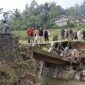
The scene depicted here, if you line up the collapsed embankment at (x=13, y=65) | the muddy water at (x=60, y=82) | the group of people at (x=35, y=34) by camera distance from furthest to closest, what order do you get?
the muddy water at (x=60, y=82) < the group of people at (x=35, y=34) < the collapsed embankment at (x=13, y=65)

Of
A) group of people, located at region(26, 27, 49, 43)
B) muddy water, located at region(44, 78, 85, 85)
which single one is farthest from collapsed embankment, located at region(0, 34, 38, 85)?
muddy water, located at region(44, 78, 85, 85)

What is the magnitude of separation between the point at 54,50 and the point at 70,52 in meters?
1.39

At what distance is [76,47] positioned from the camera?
83.8 ft

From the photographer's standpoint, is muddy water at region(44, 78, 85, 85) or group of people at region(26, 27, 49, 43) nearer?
group of people at region(26, 27, 49, 43)

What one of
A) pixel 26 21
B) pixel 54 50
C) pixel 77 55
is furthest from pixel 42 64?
pixel 26 21

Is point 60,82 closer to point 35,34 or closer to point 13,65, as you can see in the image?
point 35,34

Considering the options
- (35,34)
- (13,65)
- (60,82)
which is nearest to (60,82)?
(60,82)

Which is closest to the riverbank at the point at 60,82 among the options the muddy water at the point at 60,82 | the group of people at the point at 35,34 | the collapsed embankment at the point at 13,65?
the muddy water at the point at 60,82

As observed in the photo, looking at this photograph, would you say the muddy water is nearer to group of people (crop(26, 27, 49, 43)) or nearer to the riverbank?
the riverbank

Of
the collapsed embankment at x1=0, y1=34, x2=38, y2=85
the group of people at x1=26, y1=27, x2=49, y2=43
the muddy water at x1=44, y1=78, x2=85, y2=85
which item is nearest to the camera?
the collapsed embankment at x1=0, y1=34, x2=38, y2=85

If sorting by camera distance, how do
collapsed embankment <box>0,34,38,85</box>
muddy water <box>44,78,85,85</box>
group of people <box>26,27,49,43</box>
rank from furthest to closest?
muddy water <box>44,78,85,85</box> → group of people <box>26,27,49,43</box> → collapsed embankment <box>0,34,38,85</box>

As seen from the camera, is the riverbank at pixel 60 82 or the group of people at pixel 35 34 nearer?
the group of people at pixel 35 34

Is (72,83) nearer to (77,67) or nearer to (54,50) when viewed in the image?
(77,67)

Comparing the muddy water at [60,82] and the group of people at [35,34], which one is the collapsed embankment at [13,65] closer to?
the group of people at [35,34]
